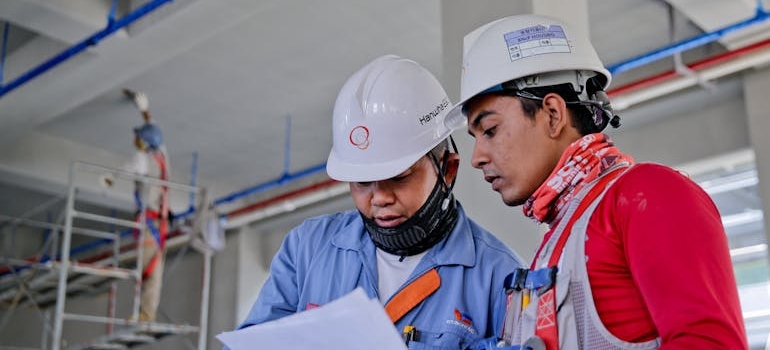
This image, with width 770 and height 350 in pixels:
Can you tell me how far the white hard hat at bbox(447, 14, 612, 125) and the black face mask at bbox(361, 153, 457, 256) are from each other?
1.77 ft

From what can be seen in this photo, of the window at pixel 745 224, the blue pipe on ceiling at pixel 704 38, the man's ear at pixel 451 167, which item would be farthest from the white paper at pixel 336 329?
the window at pixel 745 224

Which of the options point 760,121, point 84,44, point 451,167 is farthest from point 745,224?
point 451,167

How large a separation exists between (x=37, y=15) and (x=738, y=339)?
656 centimetres

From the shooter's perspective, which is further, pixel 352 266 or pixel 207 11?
pixel 207 11

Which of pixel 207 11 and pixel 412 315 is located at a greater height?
pixel 207 11

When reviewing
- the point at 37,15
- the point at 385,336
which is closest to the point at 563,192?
the point at 385,336

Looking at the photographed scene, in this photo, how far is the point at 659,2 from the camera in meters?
7.53

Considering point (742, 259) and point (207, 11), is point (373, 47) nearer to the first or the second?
point (207, 11)

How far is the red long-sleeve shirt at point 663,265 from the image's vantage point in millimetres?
1473

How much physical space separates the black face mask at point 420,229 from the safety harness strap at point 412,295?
116 mm

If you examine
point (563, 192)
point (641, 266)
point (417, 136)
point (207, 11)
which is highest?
point (207, 11)

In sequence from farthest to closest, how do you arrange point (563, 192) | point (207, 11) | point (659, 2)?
point (659, 2) → point (207, 11) → point (563, 192)

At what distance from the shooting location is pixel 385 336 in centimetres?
166

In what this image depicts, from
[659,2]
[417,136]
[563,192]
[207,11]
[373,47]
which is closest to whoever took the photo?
[563,192]
